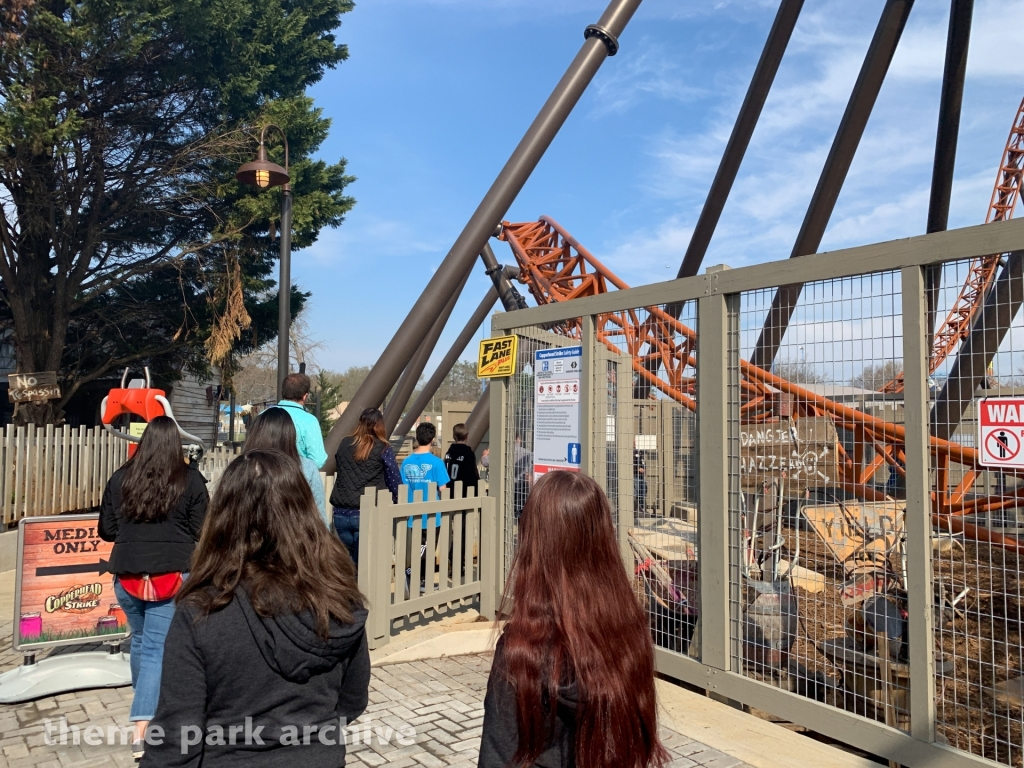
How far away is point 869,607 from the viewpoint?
4035 millimetres

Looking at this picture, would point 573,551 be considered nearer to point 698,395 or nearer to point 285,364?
point 698,395

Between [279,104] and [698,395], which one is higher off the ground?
[279,104]

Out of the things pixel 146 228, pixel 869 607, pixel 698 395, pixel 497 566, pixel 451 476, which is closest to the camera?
pixel 869 607

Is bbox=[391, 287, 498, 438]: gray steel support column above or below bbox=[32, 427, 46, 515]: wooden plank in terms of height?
above

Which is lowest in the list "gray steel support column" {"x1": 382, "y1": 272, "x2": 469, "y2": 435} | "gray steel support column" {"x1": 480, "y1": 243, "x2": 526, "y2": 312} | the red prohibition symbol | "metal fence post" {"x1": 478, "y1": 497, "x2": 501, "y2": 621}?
"metal fence post" {"x1": 478, "y1": 497, "x2": 501, "y2": 621}

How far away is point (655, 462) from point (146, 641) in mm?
3394

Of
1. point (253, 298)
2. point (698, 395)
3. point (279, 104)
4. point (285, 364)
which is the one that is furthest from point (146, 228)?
point (698, 395)

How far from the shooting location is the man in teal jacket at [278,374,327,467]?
4.94 m

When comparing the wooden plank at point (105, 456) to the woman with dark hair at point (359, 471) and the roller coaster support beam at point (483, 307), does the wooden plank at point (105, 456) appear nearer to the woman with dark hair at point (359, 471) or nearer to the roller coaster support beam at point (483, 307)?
the roller coaster support beam at point (483, 307)

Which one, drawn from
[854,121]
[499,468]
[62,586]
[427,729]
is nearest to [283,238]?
[499,468]

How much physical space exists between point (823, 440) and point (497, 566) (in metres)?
3.37

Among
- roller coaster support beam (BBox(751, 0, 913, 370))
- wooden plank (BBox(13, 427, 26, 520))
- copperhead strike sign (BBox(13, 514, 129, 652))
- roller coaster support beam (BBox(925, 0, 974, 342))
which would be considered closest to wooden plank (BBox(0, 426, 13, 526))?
wooden plank (BBox(13, 427, 26, 520))

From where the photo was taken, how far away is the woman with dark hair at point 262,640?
174 centimetres

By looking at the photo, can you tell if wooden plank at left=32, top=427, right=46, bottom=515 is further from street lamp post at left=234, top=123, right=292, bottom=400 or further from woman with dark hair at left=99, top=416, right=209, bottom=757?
woman with dark hair at left=99, top=416, right=209, bottom=757
